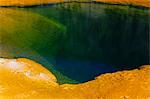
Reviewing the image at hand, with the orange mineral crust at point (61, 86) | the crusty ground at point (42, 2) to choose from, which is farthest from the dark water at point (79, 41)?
the crusty ground at point (42, 2)

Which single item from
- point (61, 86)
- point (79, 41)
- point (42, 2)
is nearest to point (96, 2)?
point (42, 2)

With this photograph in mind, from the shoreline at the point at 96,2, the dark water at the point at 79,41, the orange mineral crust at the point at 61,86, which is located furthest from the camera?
the shoreline at the point at 96,2

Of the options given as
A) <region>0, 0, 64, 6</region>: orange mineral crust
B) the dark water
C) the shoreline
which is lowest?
the dark water

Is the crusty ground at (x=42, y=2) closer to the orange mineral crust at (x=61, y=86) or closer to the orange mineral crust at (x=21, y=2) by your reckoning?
the orange mineral crust at (x=21, y=2)

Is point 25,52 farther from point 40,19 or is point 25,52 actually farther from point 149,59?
point 40,19

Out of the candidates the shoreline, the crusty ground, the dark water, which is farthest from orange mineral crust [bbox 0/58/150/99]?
the crusty ground

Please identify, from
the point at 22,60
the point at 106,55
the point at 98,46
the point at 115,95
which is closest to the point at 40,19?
the point at 98,46

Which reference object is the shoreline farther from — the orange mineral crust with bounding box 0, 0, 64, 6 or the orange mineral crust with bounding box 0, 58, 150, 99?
the orange mineral crust with bounding box 0, 58, 150, 99
